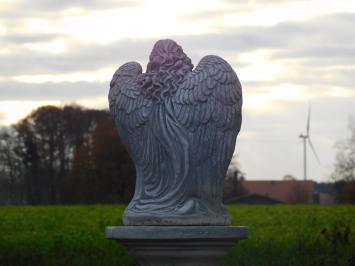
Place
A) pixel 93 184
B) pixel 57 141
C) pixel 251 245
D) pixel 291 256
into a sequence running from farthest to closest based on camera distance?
pixel 57 141 → pixel 93 184 → pixel 251 245 → pixel 291 256

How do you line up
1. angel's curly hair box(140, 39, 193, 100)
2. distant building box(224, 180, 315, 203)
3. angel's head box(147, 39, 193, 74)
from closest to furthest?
1. angel's curly hair box(140, 39, 193, 100)
2. angel's head box(147, 39, 193, 74)
3. distant building box(224, 180, 315, 203)

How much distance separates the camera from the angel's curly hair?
1405 centimetres

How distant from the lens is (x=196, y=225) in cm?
1357

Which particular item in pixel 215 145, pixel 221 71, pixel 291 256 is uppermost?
pixel 221 71

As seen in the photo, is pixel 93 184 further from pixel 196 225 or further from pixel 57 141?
pixel 196 225

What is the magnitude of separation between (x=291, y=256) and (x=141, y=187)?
1070cm

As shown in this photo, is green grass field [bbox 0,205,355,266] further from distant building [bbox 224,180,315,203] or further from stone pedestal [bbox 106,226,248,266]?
distant building [bbox 224,180,315,203]

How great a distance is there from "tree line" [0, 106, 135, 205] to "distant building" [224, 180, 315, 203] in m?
18.7

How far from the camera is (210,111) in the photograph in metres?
13.9

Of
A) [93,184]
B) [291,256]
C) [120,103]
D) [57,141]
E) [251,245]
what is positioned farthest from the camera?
[57,141]

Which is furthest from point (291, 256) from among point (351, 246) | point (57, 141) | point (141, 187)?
point (57, 141)

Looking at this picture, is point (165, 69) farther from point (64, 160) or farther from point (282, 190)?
point (282, 190)

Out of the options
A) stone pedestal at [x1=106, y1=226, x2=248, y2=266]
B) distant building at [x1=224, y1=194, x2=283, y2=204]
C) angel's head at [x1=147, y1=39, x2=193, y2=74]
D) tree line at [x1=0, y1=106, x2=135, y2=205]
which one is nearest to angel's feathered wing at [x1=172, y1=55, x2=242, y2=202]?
angel's head at [x1=147, y1=39, x2=193, y2=74]

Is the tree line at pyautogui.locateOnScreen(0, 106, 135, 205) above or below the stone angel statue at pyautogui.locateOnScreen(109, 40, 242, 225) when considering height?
above
